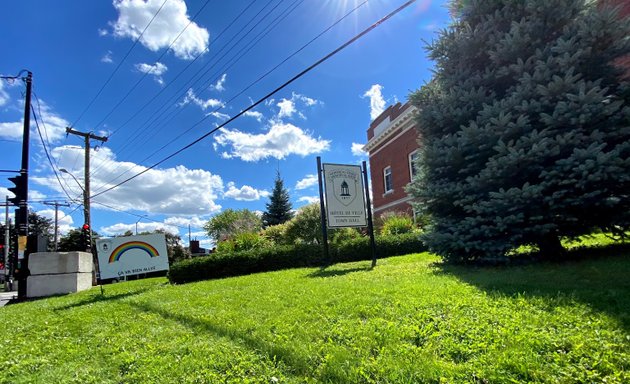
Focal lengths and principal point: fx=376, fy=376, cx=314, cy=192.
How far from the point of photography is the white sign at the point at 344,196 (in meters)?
11.7

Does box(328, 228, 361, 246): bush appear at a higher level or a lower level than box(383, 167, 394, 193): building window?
lower

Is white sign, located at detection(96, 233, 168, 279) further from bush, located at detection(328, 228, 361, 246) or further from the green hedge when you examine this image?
bush, located at detection(328, 228, 361, 246)

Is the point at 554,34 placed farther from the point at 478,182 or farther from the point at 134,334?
the point at 134,334

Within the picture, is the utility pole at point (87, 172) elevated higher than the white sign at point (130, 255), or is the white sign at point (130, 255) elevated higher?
the utility pole at point (87, 172)

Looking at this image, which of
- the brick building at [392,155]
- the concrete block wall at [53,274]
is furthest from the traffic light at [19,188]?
the brick building at [392,155]

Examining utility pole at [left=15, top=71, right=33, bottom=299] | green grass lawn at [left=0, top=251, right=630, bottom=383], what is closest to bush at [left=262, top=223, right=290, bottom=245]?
utility pole at [left=15, top=71, right=33, bottom=299]

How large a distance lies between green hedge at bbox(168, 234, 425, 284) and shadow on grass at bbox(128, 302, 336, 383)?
6.47m

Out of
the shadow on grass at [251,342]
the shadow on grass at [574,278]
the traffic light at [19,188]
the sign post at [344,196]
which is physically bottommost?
the shadow on grass at [251,342]

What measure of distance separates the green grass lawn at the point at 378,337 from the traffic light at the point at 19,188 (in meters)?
11.9

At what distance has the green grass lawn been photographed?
9.55 feet

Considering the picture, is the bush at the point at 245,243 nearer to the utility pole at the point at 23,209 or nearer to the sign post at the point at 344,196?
the sign post at the point at 344,196

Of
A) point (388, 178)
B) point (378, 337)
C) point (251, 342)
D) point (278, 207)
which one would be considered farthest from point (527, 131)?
point (278, 207)

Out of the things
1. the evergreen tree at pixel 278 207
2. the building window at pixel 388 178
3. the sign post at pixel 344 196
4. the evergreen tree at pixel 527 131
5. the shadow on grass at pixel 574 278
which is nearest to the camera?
the shadow on grass at pixel 574 278

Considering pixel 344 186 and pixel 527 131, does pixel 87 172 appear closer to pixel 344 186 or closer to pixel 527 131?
pixel 344 186
